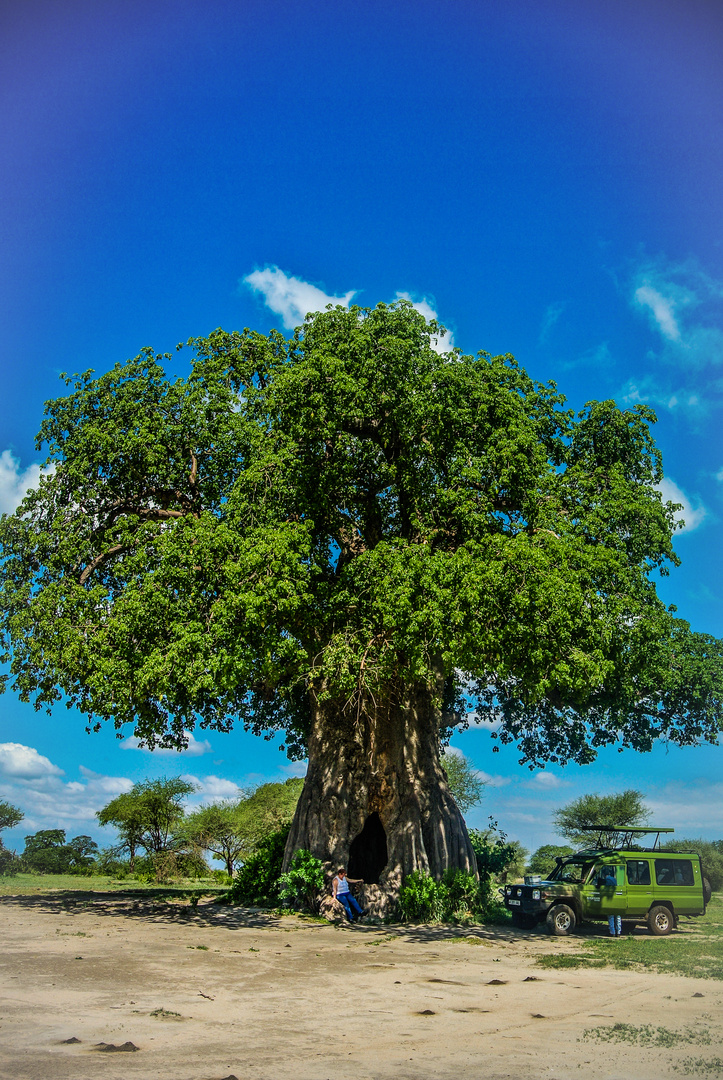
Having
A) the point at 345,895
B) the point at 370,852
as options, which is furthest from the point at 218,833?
the point at 345,895

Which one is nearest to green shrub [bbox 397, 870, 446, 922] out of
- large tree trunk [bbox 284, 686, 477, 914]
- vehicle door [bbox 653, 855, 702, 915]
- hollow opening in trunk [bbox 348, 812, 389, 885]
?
large tree trunk [bbox 284, 686, 477, 914]

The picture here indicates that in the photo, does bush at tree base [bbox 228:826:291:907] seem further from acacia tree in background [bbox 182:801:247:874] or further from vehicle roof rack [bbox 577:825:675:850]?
acacia tree in background [bbox 182:801:247:874]

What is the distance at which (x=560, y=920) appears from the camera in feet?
55.7

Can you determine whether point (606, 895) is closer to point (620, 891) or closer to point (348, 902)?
point (620, 891)

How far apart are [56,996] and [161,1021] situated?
174 centimetres

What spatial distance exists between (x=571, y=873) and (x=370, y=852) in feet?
24.0

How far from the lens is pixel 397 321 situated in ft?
63.1

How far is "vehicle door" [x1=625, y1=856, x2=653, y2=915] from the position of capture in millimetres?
16797

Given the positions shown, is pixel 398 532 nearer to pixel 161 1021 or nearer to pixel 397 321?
pixel 397 321

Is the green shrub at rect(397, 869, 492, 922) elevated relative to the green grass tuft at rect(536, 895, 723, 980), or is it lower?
elevated

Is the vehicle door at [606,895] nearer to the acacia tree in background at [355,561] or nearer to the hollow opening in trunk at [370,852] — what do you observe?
the acacia tree in background at [355,561]

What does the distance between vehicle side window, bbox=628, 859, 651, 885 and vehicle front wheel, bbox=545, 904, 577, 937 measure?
1.47m

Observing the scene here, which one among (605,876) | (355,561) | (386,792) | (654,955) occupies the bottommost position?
(654,955)

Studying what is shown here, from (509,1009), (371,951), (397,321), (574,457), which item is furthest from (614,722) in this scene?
(509,1009)
